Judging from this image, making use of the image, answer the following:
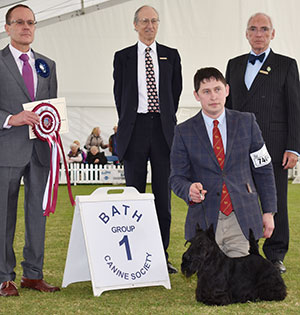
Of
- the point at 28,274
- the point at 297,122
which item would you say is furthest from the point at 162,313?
the point at 297,122

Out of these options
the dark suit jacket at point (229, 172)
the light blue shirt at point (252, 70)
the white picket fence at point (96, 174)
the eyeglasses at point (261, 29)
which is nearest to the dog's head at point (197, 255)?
the dark suit jacket at point (229, 172)

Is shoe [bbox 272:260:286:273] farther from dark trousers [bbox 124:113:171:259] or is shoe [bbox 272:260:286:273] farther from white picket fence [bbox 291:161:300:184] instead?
white picket fence [bbox 291:161:300:184]

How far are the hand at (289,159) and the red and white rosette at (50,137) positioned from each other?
1365mm

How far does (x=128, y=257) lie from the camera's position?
2.80 m

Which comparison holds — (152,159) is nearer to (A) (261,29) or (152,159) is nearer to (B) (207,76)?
(B) (207,76)

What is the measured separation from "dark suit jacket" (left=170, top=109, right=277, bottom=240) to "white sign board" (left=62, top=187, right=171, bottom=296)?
35cm

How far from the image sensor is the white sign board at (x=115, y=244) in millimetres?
2742

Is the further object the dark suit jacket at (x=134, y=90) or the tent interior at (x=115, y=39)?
the tent interior at (x=115, y=39)

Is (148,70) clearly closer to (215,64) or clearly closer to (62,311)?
(62,311)

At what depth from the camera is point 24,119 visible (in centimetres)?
256

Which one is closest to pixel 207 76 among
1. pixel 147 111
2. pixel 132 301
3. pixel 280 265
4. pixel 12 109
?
pixel 147 111

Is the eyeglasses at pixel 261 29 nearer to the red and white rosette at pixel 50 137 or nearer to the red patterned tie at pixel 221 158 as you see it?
the red patterned tie at pixel 221 158

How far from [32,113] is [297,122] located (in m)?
1.59

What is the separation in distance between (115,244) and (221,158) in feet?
2.36
